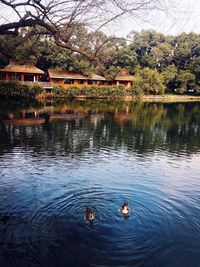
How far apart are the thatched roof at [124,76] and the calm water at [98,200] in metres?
46.6

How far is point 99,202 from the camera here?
1180 cm

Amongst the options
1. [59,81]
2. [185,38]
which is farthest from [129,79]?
[185,38]

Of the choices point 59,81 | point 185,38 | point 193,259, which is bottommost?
point 193,259

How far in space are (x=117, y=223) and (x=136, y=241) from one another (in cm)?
120

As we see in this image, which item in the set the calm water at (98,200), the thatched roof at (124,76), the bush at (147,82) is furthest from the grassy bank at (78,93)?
the calm water at (98,200)

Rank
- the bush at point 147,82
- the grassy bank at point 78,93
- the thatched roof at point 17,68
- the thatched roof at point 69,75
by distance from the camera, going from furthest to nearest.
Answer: the bush at point 147,82
the thatched roof at point 69,75
the thatched roof at point 17,68
the grassy bank at point 78,93

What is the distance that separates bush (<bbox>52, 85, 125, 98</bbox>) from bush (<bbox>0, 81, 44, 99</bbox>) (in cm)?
741

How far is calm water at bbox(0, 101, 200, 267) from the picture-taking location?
8586 millimetres

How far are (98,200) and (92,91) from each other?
53740 mm

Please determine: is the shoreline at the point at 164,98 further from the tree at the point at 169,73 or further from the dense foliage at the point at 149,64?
the tree at the point at 169,73

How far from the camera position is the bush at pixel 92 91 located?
6184 cm

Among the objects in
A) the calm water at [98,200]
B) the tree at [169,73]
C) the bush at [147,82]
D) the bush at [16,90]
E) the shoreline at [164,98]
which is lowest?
the calm water at [98,200]

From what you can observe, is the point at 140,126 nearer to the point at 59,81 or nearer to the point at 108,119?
the point at 108,119

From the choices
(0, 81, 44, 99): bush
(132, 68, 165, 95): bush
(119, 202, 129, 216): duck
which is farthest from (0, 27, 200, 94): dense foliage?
(119, 202, 129, 216): duck
